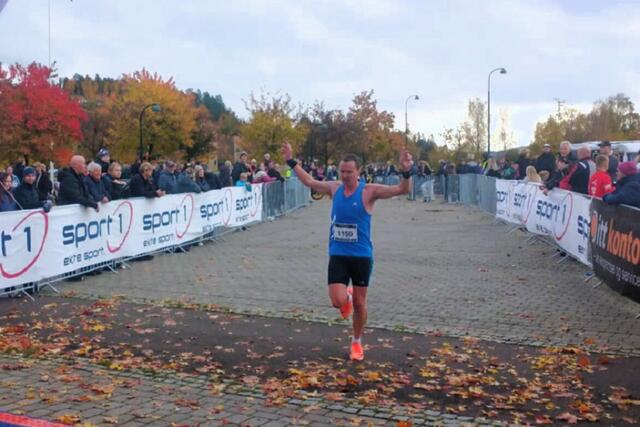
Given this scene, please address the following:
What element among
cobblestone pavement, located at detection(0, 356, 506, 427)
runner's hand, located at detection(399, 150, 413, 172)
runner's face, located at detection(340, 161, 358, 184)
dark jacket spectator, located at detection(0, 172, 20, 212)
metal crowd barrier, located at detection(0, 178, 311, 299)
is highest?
runner's hand, located at detection(399, 150, 413, 172)

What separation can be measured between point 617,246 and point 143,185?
9.02m

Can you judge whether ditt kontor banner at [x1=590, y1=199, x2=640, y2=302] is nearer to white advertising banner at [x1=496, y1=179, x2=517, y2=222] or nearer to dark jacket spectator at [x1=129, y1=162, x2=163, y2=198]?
dark jacket spectator at [x1=129, y1=162, x2=163, y2=198]

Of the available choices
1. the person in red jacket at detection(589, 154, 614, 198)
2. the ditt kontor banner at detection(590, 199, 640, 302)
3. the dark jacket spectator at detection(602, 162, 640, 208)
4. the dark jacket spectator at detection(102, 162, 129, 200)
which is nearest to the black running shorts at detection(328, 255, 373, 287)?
the ditt kontor banner at detection(590, 199, 640, 302)

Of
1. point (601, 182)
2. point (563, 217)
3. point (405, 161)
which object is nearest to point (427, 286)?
point (601, 182)

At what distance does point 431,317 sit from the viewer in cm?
906

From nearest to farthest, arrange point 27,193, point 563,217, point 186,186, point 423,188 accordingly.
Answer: point 27,193
point 563,217
point 186,186
point 423,188

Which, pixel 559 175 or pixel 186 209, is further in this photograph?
pixel 186 209

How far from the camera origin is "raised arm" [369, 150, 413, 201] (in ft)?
22.2

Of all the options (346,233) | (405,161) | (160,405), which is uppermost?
(405,161)

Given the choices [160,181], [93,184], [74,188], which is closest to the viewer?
[74,188]

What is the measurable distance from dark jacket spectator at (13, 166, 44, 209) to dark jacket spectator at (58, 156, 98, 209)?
1.97 feet

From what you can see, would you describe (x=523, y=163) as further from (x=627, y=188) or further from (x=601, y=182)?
(x=627, y=188)

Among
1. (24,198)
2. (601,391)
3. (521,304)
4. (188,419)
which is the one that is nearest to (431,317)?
(521,304)

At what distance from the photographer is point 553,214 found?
14.5m
